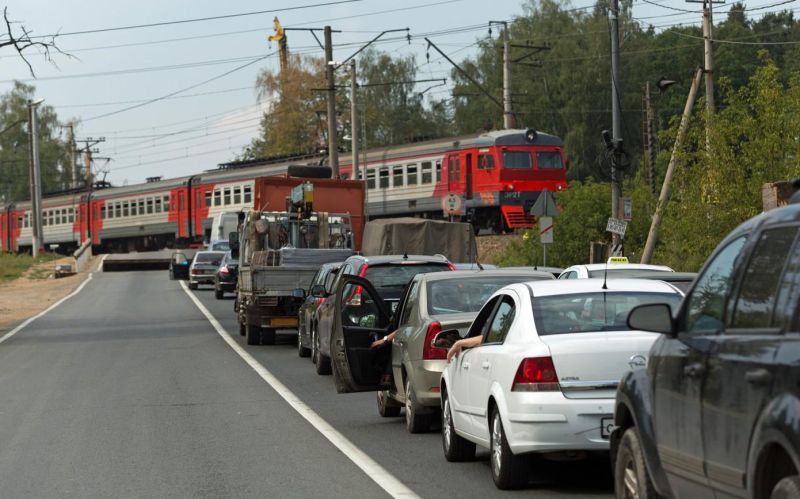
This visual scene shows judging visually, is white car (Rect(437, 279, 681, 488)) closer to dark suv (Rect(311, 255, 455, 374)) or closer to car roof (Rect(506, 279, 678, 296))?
car roof (Rect(506, 279, 678, 296))

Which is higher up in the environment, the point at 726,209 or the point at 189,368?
the point at 726,209

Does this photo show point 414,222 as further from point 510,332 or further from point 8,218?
point 8,218

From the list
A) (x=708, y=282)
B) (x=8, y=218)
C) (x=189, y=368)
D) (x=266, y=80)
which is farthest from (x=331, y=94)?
(x=266, y=80)

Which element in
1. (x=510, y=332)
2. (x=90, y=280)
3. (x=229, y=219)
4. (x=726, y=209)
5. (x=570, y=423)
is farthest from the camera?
(x=90, y=280)

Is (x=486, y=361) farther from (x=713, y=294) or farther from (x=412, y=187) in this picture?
(x=412, y=187)

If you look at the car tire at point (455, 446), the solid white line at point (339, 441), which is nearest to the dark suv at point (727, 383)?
the solid white line at point (339, 441)

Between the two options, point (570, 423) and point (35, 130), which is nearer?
point (570, 423)

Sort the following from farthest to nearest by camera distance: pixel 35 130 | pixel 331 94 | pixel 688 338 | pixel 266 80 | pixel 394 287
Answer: pixel 266 80 → pixel 35 130 → pixel 331 94 → pixel 394 287 → pixel 688 338

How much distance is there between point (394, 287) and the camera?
18.5m

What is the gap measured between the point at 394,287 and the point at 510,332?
8984 mm

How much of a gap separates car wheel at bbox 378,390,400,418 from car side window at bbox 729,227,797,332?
27.2ft

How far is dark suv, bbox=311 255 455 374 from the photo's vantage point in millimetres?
18172

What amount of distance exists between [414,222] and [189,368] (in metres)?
16.0

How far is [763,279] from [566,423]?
→ 3.56 metres
